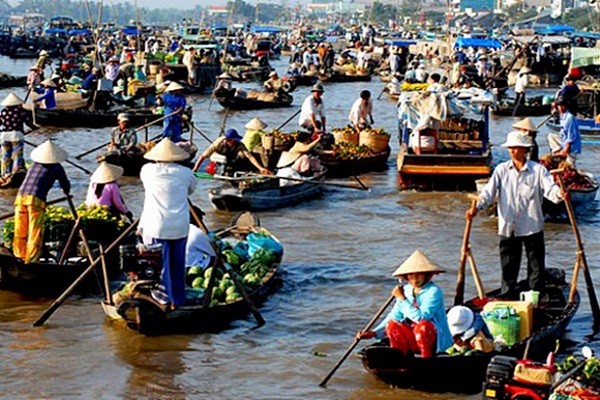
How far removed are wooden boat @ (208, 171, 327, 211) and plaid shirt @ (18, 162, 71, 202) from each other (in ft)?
13.9

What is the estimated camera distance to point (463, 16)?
125 m

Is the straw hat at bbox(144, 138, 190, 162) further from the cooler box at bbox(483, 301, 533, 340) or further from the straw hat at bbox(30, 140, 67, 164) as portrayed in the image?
the cooler box at bbox(483, 301, 533, 340)

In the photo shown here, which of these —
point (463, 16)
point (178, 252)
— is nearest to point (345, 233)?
point (178, 252)

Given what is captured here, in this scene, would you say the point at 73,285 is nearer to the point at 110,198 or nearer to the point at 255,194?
the point at 110,198

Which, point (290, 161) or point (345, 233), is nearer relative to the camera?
point (345, 233)

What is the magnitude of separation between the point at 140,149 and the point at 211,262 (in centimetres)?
744

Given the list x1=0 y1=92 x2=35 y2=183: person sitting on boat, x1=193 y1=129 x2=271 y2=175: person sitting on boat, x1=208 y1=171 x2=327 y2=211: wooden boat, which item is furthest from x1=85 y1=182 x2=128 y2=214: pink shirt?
x1=0 y1=92 x2=35 y2=183: person sitting on boat

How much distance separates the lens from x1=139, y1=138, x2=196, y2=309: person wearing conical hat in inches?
354

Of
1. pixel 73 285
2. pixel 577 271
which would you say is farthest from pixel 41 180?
pixel 577 271

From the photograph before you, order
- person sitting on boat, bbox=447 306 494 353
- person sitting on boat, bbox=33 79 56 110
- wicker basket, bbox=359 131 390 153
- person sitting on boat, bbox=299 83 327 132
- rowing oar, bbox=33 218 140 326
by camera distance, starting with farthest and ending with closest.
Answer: person sitting on boat, bbox=33 79 56 110
wicker basket, bbox=359 131 390 153
person sitting on boat, bbox=299 83 327 132
rowing oar, bbox=33 218 140 326
person sitting on boat, bbox=447 306 494 353

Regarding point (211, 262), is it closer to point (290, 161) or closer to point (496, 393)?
point (496, 393)

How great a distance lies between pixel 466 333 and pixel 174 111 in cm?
1011

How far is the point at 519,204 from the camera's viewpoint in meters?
9.10

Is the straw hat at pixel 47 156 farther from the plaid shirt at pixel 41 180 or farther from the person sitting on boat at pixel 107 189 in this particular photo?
the person sitting on boat at pixel 107 189
